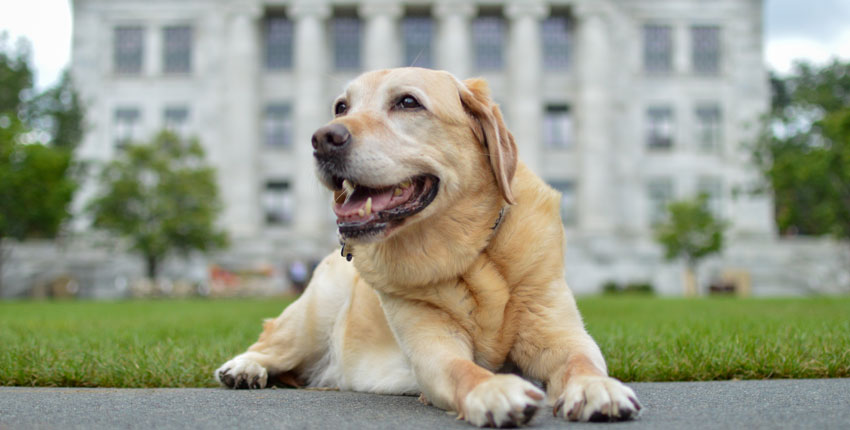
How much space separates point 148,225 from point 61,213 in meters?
4.22

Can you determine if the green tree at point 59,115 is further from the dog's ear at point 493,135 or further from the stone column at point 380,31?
the dog's ear at point 493,135

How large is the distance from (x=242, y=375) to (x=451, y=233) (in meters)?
1.80

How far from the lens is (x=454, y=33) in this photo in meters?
41.3

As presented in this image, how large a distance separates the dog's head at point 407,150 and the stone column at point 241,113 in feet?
126

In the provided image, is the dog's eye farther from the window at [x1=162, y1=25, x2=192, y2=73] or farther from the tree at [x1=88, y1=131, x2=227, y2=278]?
the window at [x1=162, y1=25, x2=192, y2=73]

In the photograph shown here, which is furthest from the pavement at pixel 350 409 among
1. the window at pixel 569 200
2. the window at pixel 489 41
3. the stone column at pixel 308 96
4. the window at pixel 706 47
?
the window at pixel 706 47

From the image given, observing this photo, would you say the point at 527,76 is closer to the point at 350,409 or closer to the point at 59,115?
the point at 59,115

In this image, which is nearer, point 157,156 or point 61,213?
point 61,213

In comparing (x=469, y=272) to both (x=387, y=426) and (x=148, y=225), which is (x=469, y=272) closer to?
(x=387, y=426)

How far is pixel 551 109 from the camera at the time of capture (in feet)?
141

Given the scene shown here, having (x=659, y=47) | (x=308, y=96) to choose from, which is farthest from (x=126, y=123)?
(x=659, y=47)

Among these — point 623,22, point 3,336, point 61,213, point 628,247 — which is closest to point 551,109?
point 623,22

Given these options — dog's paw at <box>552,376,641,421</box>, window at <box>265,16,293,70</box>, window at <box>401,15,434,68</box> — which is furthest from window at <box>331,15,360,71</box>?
dog's paw at <box>552,376,641,421</box>

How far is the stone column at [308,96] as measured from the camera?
40844 millimetres
